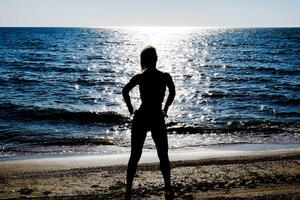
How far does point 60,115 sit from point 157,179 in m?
11.2

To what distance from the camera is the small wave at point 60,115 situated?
685 inches

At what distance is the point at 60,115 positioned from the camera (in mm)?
18031

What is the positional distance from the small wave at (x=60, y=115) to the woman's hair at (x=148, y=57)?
37.1ft

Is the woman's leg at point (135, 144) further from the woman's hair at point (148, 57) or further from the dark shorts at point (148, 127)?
the woman's hair at point (148, 57)

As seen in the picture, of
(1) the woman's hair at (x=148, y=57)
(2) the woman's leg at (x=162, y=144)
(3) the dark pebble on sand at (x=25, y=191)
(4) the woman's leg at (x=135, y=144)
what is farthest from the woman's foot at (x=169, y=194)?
(3) the dark pebble on sand at (x=25, y=191)

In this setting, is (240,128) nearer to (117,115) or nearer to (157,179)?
(117,115)

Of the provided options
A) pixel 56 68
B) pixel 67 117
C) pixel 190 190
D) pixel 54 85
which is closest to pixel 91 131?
pixel 67 117

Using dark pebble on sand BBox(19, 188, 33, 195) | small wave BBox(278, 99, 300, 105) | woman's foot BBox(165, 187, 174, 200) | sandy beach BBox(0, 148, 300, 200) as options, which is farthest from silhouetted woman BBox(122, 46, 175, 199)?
small wave BBox(278, 99, 300, 105)

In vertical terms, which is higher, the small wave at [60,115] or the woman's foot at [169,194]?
the small wave at [60,115]

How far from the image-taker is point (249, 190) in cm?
→ 695

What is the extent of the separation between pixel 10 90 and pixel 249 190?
21069 millimetres

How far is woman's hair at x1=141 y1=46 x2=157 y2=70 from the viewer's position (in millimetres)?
5883

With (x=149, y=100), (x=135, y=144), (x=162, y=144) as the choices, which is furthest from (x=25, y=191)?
(x=149, y=100)

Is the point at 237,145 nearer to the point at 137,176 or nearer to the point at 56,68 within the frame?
the point at 137,176
